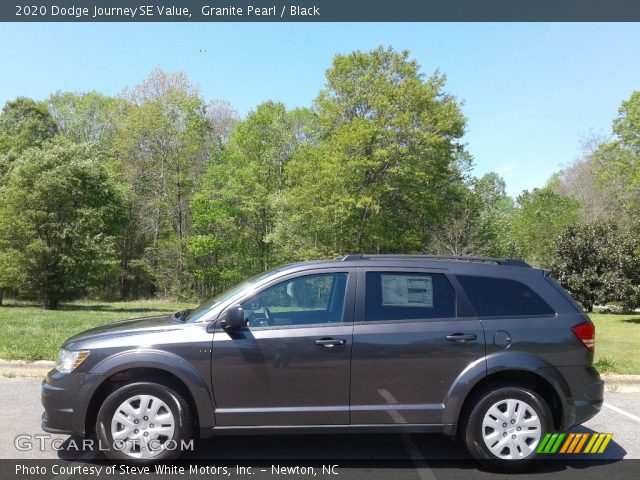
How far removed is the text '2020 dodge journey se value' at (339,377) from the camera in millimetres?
4559

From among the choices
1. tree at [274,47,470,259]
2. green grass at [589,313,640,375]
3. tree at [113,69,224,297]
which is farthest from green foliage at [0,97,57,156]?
green grass at [589,313,640,375]

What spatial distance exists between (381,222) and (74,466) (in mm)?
30876

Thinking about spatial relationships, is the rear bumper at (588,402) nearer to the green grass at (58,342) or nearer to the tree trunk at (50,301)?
the green grass at (58,342)

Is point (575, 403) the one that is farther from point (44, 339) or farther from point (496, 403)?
point (44, 339)

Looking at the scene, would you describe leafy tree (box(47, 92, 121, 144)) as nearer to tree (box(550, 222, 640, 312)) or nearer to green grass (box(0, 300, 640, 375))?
green grass (box(0, 300, 640, 375))

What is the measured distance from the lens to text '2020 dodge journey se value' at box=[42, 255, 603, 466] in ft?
15.0

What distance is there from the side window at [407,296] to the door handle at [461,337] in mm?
202

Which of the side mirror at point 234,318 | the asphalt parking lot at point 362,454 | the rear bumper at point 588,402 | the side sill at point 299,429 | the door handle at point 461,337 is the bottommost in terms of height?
Answer: the asphalt parking lot at point 362,454

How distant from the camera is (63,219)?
2750 centimetres

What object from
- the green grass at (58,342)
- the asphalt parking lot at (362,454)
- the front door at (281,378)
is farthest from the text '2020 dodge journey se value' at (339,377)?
the green grass at (58,342)

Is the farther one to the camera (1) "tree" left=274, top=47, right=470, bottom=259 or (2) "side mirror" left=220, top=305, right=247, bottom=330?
(1) "tree" left=274, top=47, right=470, bottom=259

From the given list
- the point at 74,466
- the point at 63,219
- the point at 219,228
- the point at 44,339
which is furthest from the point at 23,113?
the point at 74,466

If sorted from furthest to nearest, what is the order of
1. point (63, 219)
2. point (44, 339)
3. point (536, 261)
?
1. point (536, 261)
2. point (63, 219)
3. point (44, 339)

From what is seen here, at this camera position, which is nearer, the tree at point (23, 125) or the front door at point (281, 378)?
the front door at point (281, 378)
